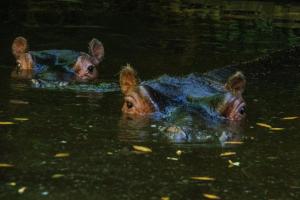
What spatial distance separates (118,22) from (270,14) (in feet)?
17.6

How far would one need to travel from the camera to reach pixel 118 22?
17609 mm

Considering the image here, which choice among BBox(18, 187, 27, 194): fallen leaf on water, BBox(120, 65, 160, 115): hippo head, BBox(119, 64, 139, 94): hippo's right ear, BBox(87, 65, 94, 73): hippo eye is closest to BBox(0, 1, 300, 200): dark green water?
BBox(18, 187, 27, 194): fallen leaf on water

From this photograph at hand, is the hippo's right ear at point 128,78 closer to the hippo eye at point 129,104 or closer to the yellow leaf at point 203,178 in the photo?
the hippo eye at point 129,104

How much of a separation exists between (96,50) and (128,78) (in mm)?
4181

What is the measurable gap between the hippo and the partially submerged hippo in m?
3.19

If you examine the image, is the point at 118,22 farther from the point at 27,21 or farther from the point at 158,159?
the point at 158,159

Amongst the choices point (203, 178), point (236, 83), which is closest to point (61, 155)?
point (203, 178)

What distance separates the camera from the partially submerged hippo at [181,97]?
6.97 metres

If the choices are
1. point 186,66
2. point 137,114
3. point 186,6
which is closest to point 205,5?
point 186,6

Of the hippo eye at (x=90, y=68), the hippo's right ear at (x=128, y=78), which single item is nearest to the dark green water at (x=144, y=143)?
the hippo eye at (x=90, y=68)

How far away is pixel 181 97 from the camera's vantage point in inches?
278

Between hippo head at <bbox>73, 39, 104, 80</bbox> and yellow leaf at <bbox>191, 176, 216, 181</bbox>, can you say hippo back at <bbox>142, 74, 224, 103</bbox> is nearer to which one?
yellow leaf at <bbox>191, 176, 216, 181</bbox>

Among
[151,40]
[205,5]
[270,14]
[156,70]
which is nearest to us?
[156,70]

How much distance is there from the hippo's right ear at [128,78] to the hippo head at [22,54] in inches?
135
